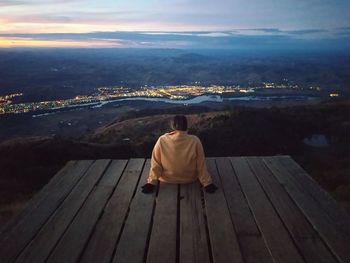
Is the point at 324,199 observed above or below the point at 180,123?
below

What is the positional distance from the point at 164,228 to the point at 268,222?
3.34ft

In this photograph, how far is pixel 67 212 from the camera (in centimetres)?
396

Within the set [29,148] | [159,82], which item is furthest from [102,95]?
[29,148]

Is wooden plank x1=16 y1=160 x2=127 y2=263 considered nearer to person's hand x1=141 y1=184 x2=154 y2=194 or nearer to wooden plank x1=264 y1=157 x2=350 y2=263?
person's hand x1=141 y1=184 x2=154 y2=194

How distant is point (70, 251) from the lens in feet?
10.2

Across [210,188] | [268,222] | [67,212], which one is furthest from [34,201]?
[268,222]

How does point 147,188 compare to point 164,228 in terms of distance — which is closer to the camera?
point 164,228

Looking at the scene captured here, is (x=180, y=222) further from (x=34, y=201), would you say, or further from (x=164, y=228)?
(x=34, y=201)

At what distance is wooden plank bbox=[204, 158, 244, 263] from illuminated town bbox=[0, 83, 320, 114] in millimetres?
106912

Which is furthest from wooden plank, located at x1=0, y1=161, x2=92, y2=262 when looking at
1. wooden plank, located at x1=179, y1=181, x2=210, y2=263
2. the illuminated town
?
the illuminated town

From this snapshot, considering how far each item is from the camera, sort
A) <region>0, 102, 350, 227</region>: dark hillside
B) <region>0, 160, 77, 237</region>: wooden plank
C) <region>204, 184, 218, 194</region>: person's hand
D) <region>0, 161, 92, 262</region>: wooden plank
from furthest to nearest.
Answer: <region>0, 102, 350, 227</region>: dark hillside, <region>204, 184, 218, 194</region>: person's hand, <region>0, 160, 77, 237</region>: wooden plank, <region>0, 161, 92, 262</region>: wooden plank

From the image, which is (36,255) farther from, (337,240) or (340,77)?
(340,77)

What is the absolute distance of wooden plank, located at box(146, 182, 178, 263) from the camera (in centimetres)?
300

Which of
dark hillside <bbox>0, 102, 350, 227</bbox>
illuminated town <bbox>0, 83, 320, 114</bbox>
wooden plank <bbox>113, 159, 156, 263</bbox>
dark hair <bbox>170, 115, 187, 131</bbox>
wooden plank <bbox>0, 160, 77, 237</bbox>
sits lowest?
illuminated town <bbox>0, 83, 320, 114</bbox>
